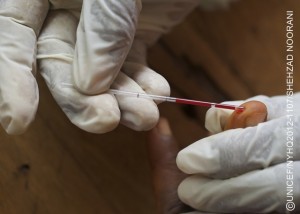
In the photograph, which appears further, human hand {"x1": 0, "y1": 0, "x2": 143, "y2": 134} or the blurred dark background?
the blurred dark background

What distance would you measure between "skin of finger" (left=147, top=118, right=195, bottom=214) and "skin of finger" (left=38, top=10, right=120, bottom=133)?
0.15 meters

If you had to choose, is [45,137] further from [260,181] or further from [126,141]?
[260,181]

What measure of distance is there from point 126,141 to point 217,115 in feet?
0.59

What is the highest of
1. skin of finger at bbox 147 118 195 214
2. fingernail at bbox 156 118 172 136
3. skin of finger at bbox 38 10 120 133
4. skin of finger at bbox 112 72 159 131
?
skin of finger at bbox 38 10 120 133

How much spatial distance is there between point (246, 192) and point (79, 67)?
0.25 meters

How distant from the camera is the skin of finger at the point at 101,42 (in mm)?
561

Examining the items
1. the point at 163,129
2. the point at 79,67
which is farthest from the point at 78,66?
the point at 163,129

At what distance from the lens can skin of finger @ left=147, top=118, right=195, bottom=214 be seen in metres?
0.65

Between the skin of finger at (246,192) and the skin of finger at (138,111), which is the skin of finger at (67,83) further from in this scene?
the skin of finger at (246,192)

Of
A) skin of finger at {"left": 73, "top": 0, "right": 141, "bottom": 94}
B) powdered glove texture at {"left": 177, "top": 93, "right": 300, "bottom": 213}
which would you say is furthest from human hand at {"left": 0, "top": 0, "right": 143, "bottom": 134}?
powdered glove texture at {"left": 177, "top": 93, "right": 300, "bottom": 213}

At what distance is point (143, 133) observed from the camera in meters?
0.79

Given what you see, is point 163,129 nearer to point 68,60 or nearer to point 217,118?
point 217,118

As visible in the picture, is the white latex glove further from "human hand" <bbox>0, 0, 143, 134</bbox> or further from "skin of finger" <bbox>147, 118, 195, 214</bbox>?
"skin of finger" <bbox>147, 118, 195, 214</bbox>

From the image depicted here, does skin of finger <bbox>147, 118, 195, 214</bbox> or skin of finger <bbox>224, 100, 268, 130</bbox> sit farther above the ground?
skin of finger <bbox>224, 100, 268, 130</bbox>
